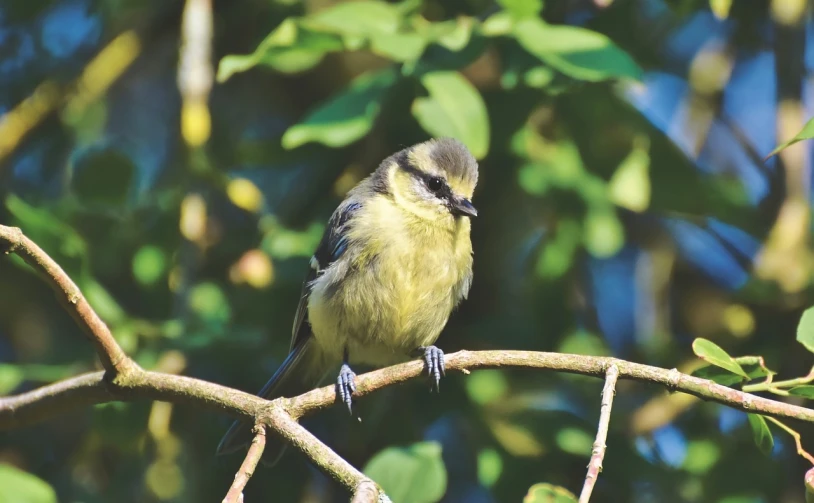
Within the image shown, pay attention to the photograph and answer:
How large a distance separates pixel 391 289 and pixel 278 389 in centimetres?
67

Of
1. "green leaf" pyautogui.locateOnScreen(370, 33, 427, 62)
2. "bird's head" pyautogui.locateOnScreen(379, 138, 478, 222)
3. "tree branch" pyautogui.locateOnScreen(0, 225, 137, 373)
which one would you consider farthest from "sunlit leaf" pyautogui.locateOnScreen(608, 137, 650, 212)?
"tree branch" pyautogui.locateOnScreen(0, 225, 137, 373)


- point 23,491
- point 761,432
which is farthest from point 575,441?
point 23,491

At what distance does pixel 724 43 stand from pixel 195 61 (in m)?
2.60

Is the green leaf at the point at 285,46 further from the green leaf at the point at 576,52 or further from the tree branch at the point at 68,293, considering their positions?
the tree branch at the point at 68,293

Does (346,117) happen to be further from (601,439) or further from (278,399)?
(601,439)

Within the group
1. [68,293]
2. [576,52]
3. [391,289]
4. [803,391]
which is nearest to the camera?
[803,391]

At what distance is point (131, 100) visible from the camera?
571 centimetres

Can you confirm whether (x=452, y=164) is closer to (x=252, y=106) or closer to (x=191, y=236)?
(x=191, y=236)

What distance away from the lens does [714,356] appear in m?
2.11

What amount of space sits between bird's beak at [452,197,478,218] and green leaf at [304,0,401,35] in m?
0.68

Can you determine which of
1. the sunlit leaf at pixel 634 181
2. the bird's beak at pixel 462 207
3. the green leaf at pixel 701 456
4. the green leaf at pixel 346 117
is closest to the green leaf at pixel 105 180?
the green leaf at pixel 346 117

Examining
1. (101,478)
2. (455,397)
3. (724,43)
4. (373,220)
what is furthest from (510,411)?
(724,43)

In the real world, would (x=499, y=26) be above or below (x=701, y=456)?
above

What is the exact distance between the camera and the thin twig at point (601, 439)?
179cm
